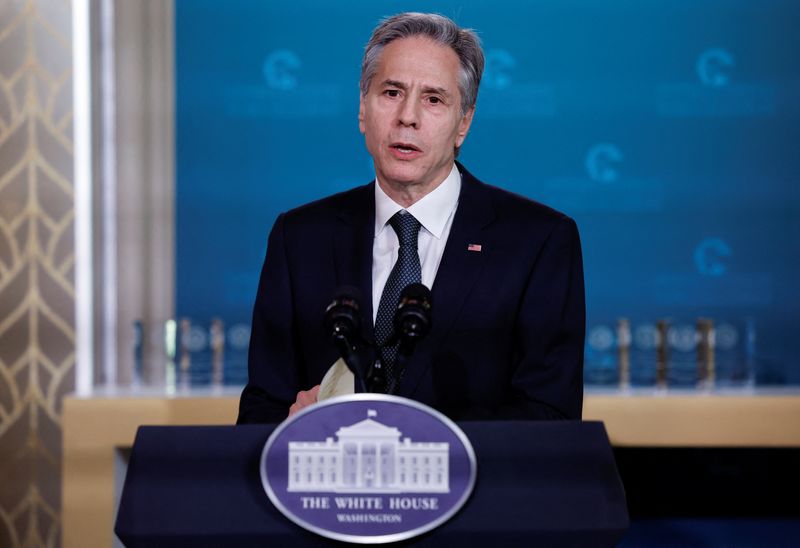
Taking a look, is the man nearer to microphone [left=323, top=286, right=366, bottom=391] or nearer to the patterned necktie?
the patterned necktie

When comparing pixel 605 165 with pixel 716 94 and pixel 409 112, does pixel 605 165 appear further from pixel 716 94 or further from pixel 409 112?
pixel 409 112

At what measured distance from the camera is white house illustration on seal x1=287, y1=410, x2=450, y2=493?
0.97 meters

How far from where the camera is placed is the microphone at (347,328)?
106cm

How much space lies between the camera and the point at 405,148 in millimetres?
1503

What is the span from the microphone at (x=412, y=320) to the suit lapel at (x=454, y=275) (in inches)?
12.8

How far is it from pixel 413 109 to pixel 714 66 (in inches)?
103

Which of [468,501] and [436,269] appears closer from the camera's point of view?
[468,501]

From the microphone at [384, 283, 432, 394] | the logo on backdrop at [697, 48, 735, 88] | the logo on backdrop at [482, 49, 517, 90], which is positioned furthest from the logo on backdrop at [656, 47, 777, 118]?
the microphone at [384, 283, 432, 394]

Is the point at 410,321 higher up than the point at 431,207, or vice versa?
the point at 431,207

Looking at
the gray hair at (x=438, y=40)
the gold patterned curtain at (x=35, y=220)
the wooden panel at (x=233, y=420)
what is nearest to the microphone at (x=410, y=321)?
Result: the gray hair at (x=438, y=40)

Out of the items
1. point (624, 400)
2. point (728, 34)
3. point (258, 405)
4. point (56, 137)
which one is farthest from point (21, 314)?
point (728, 34)

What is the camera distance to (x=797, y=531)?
3566mm

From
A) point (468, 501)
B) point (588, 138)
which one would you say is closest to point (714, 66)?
point (588, 138)

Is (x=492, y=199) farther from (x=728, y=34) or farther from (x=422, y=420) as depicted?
(x=728, y=34)
